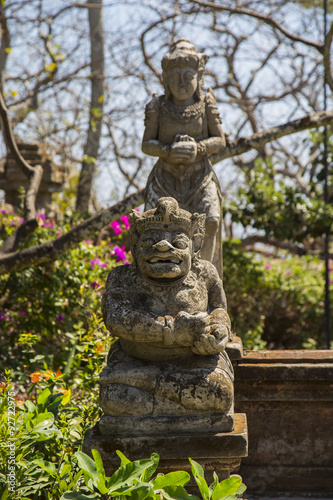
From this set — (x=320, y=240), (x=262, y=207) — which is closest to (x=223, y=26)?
(x=262, y=207)

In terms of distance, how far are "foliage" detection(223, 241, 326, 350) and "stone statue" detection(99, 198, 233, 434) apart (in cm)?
410

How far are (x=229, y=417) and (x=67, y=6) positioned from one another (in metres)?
7.48

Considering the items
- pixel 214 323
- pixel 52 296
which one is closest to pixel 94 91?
pixel 52 296

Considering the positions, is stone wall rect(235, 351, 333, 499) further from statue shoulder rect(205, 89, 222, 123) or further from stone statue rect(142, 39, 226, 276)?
statue shoulder rect(205, 89, 222, 123)

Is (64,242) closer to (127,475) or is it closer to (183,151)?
(183,151)

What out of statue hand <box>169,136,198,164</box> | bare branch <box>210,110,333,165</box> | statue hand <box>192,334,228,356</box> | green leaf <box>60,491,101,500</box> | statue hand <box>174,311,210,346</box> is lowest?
green leaf <box>60,491,101,500</box>

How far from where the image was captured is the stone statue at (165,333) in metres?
2.46

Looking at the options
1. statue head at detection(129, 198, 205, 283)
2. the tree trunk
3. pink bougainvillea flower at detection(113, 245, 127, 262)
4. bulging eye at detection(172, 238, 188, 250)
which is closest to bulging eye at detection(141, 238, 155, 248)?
statue head at detection(129, 198, 205, 283)

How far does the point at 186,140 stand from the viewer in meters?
3.82

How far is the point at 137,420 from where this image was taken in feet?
8.06

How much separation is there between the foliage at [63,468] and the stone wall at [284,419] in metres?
0.94

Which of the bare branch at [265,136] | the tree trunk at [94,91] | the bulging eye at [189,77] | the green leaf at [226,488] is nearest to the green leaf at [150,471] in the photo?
the green leaf at [226,488]

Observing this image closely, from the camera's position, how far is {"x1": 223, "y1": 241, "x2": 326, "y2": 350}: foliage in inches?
270

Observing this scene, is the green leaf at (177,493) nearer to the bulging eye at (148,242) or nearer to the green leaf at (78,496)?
the green leaf at (78,496)
